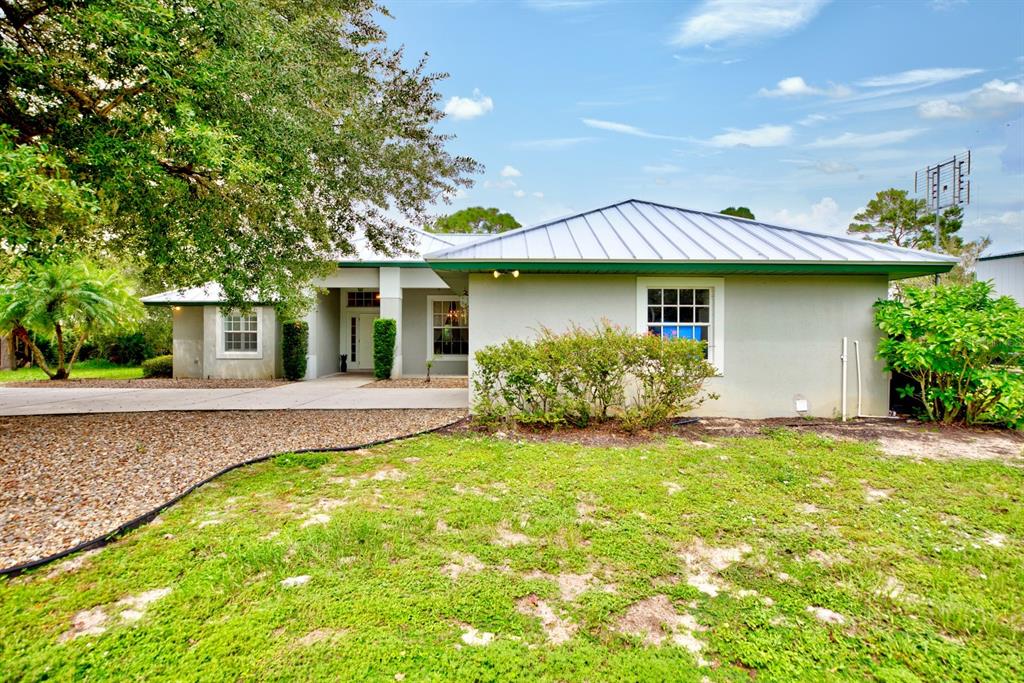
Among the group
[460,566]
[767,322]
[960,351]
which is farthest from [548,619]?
[960,351]

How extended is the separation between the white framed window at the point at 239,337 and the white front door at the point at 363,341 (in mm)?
3495

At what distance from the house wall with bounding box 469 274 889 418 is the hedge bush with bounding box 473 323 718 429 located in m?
0.81

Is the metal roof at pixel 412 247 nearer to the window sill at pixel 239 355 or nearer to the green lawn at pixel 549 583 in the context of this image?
the window sill at pixel 239 355

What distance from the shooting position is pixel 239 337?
46.8 ft

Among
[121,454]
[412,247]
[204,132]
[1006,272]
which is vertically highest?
[1006,272]

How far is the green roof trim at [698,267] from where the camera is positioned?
716 cm

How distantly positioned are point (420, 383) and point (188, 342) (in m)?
7.78

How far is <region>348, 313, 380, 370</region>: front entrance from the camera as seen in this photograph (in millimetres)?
16922

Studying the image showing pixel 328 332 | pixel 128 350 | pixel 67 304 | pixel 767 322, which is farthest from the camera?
pixel 128 350

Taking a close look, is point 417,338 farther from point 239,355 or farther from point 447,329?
point 239,355

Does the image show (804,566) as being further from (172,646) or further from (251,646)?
(172,646)

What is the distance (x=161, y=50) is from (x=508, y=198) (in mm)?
22654

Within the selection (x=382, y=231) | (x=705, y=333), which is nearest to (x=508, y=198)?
(x=382, y=231)

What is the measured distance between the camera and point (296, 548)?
10.8 ft
